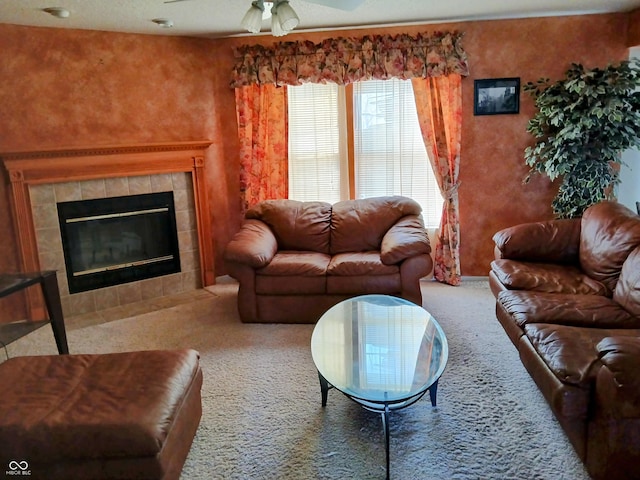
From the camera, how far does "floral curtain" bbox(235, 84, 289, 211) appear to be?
470 cm

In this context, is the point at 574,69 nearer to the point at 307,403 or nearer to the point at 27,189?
the point at 307,403

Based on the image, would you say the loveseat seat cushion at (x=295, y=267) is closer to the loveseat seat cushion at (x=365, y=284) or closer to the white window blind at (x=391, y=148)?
the loveseat seat cushion at (x=365, y=284)

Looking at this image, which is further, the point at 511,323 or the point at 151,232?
the point at 151,232

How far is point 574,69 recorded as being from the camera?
3.90 m

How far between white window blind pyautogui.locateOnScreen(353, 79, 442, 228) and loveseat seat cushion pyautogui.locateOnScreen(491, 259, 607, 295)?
1.48 m

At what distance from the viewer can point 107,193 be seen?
14.1ft

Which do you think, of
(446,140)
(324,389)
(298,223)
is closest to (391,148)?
(446,140)

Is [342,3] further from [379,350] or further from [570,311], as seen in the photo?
[570,311]

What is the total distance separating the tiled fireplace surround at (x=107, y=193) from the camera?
3920 mm

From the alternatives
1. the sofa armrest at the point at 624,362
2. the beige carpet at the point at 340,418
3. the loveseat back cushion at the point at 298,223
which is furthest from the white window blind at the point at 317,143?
the sofa armrest at the point at 624,362

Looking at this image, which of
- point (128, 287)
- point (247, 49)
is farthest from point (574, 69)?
point (128, 287)

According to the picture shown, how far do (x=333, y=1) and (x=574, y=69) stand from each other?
6.99 feet

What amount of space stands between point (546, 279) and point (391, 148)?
2.05m

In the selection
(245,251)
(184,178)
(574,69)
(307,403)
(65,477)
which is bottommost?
(307,403)
